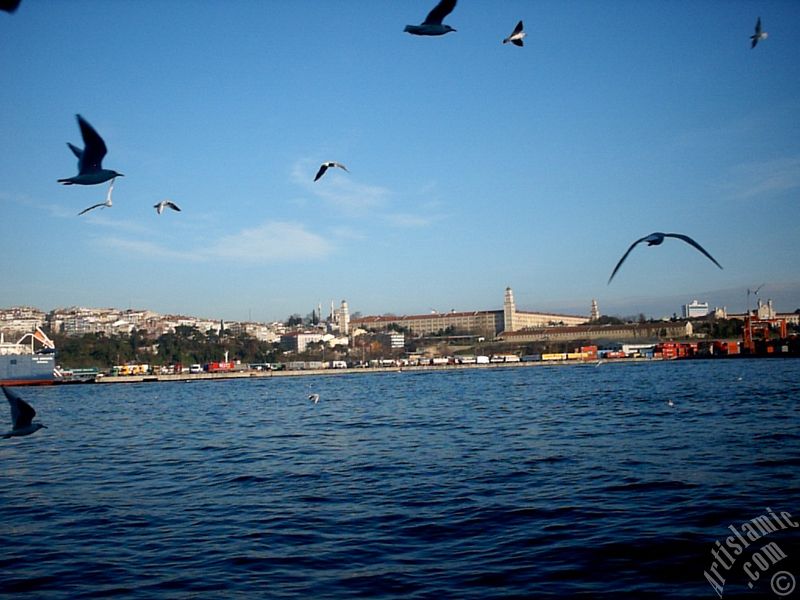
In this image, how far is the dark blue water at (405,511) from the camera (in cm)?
616

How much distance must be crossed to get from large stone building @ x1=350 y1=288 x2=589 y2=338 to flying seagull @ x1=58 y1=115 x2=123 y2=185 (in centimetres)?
15534

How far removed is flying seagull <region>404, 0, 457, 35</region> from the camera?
23.4 ft

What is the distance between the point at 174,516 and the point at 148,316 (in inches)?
6845

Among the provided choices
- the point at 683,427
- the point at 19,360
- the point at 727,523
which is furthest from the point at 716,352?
the point at 727,523

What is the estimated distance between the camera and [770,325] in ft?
394

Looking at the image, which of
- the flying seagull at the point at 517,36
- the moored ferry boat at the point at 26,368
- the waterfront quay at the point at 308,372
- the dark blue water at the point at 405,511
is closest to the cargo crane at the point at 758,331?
the waterfront quay at the point at 308,372

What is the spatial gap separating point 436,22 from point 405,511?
16.9 feet

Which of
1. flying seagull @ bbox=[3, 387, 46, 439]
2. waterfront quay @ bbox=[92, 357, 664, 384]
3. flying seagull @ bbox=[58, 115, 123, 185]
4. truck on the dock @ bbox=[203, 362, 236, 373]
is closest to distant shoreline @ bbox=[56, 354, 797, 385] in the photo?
waterfront quay @ bbox=[92, 357, 664, 384]

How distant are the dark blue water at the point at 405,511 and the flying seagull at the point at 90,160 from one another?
11.5ft

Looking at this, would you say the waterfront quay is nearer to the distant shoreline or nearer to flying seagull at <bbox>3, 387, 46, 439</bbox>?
the distant shoreline

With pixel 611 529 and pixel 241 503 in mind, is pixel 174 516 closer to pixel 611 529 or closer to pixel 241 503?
pixel 241 503

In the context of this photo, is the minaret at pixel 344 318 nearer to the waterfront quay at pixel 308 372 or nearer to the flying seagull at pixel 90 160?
the waterfront quay at pixel 308 372

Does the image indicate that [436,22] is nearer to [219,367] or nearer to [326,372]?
[326,372]

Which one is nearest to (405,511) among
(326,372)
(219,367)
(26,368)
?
(26,368)
